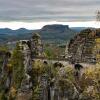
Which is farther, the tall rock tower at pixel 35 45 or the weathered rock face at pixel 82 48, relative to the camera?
the tall rock tower at pixel 35 45

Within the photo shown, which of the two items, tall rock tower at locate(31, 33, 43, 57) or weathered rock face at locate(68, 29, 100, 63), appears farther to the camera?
tall rock tower at locate(31, 33, 43, 57)

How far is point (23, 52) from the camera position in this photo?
316 feet

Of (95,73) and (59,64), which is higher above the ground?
(95,73)

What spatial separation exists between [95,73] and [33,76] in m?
42.1

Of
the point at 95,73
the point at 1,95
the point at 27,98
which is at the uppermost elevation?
the point at 95,73

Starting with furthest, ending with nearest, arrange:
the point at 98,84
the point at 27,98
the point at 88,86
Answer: the point at 27,98 < the point at 88,86 < the point at 98,84

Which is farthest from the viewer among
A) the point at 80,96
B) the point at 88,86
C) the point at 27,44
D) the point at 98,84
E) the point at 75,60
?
the point at 27,44

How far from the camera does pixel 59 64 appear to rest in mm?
98188

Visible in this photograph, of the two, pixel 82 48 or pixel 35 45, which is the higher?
pixel 82 48

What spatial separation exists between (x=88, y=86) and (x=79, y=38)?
1918 inches

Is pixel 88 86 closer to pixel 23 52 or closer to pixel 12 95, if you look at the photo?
pixel 12 95

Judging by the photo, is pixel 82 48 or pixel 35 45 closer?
pixel 82 48

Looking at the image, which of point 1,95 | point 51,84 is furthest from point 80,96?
point 1,95

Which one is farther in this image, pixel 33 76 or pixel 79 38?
pixel 79 38
